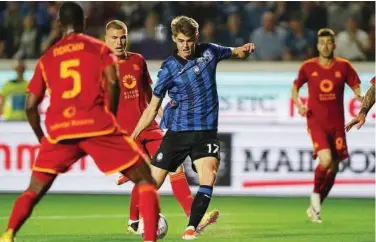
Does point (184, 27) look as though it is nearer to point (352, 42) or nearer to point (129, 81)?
point (129, 81)

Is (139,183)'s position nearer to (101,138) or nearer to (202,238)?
(101,138)

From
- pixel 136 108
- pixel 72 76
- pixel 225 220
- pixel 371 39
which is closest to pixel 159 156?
pixel 136 108

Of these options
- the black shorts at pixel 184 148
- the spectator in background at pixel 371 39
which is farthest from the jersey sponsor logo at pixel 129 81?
the spectator in background at pixel 371 39

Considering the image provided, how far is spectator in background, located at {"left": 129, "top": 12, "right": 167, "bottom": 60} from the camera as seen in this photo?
55.1 ft

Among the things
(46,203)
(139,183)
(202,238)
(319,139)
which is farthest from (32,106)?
(46,203)

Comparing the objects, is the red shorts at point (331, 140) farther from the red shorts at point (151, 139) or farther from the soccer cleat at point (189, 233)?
the soccer cleat at point (189, 233)

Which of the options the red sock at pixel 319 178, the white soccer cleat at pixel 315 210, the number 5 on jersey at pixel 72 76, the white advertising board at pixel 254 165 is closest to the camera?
the number 5 on jersey at pixel 72 76

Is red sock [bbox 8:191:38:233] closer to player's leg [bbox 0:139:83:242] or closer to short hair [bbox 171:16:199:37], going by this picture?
player's leg [bbox 0:139:83:242]

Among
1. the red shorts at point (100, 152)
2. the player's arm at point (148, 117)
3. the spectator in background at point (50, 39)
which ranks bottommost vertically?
the red shorts at point (100, 152)

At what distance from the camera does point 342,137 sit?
1251cm

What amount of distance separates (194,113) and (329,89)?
330cm

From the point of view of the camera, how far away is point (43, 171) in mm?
7801

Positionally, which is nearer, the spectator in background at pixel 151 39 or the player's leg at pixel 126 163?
the player's leg at pixel 126 163

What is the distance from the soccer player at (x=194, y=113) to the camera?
945cm
